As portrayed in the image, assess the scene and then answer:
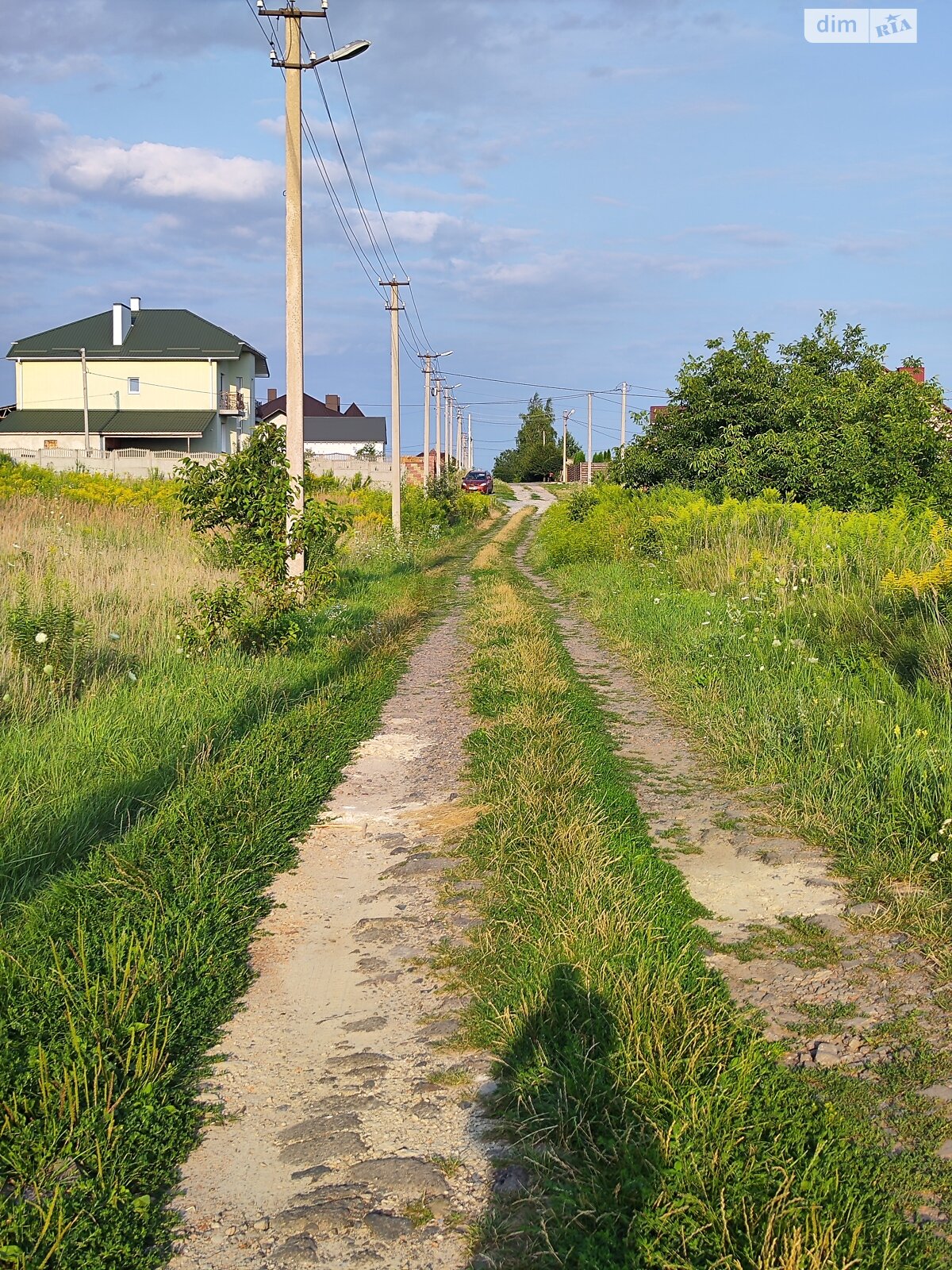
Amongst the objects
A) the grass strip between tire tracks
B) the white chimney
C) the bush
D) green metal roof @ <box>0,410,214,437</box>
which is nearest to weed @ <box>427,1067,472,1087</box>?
the grass strip between tire tracks

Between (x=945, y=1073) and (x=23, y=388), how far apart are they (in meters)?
64.4

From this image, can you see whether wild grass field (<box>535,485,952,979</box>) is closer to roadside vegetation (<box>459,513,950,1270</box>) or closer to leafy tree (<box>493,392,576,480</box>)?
roadside vegetation (<box>459,513,950,1270</box>)

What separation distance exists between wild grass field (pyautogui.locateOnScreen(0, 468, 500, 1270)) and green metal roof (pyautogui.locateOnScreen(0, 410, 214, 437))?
4527 cm

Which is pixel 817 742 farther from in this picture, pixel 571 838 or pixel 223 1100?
pixel 223 1100

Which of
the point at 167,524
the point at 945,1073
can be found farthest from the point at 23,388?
the point at 945,1073

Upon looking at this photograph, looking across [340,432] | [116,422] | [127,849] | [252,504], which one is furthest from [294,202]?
[340,432]

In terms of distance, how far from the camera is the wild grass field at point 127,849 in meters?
3.15

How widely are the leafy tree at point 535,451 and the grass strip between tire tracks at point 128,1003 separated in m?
101

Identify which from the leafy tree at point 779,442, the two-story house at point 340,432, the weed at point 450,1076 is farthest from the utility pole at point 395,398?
the two-story house at point 340,432

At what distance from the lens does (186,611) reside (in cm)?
1146

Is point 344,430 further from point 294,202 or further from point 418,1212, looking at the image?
point 418,1212

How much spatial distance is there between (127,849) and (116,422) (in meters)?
56.5

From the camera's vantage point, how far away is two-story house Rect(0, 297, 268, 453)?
58.1 metres

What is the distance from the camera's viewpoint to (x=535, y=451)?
356 feet
